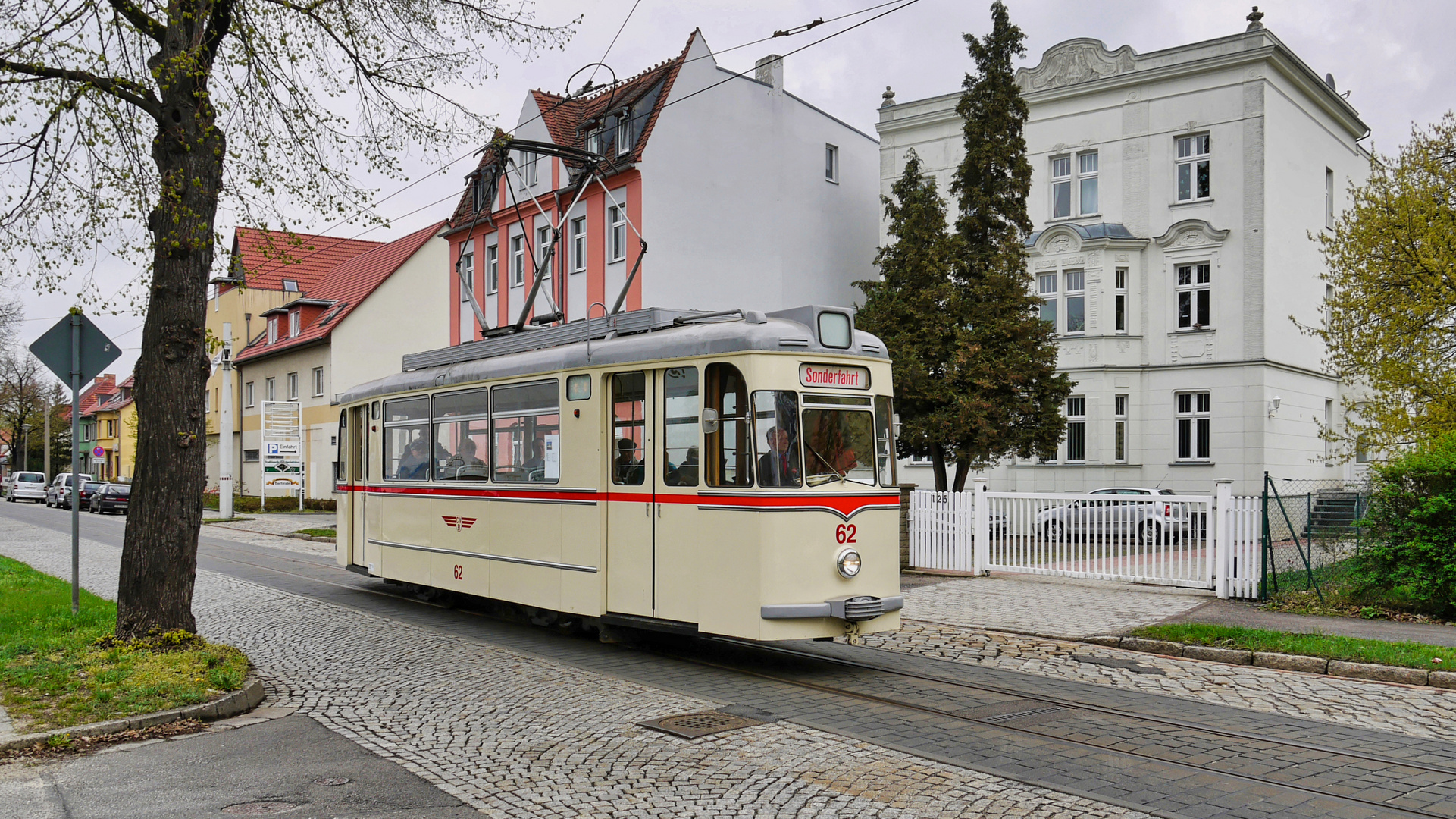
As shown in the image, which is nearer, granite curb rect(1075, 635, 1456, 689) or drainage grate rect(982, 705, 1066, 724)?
drainage grate rect(982, 705, 1066, 724)

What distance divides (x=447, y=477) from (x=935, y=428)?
1127 cm

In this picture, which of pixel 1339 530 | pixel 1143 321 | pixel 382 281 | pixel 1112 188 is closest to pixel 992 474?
pixel 1143 321

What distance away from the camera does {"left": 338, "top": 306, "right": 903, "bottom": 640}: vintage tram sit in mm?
9125

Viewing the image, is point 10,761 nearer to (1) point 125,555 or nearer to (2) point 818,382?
(1) point 125,555

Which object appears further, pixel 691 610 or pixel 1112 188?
pixel 1112 188

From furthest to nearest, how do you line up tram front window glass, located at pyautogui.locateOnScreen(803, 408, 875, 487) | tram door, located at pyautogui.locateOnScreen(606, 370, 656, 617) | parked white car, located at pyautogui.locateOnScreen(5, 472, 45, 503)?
parked white car, located at pyautogui.locateOnScreen(5, 472, 45, 503) < tram door, located at pyautogui.locateOnScreen(606, 370, 656, 617) < tram front window glass, located at pyautogui.locateOnScreen(803, 408, 875, 487)

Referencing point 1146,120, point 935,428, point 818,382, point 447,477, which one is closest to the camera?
point 818,382

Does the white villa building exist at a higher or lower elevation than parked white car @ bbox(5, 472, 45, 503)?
higher

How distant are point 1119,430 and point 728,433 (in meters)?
22.7

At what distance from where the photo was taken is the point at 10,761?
672cm

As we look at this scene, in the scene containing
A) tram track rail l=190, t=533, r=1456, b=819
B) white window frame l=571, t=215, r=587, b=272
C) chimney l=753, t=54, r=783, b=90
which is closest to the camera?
tram track rail l=190, t=533, r=1456, b=819

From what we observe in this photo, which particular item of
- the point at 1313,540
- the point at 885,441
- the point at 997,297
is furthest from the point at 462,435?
the point at 997,297

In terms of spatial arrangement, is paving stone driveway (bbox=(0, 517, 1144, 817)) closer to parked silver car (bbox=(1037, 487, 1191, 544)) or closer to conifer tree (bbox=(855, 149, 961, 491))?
parked silver car (bbox=(1037, 487, 1191, 544))

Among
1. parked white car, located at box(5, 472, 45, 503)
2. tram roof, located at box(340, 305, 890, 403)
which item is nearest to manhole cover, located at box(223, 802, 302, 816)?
tram roof, located at box(340, 305, 890, 403)
